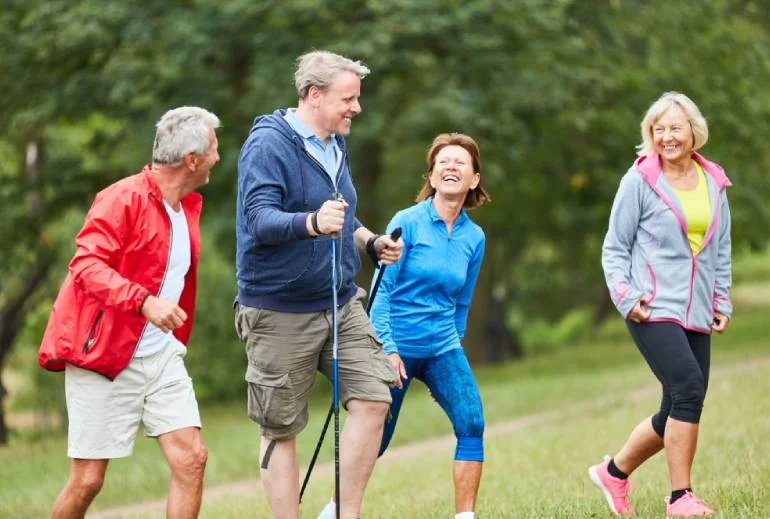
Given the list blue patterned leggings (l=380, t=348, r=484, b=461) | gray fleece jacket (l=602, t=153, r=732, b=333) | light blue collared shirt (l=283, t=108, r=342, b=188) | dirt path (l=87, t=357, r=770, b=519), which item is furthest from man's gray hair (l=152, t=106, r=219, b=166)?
dirt path (l=87, t=357, r=770, b=519)

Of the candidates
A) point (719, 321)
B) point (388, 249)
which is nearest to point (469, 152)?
point (388, 249)

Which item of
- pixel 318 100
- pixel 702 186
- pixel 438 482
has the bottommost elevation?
pixel 438 482

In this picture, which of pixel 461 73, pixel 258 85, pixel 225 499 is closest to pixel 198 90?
pixel 258 85

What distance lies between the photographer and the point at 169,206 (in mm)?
5512

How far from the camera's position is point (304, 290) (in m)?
5.54

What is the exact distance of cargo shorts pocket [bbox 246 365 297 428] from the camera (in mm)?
5562

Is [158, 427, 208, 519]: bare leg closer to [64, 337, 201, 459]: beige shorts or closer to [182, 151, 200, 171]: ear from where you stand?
[64, 337, 201, 459]: beige shorts

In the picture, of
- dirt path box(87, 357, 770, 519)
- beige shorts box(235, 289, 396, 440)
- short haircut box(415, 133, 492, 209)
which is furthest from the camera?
dirt path box(87, 357, 770, 519)

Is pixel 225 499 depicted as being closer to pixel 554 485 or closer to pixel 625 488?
pixel 554 485

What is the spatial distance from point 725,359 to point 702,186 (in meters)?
14.7

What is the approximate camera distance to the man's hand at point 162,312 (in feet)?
16.6

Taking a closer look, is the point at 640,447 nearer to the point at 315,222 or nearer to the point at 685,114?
the point at 685,114

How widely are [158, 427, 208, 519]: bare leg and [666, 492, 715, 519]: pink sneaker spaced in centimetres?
215

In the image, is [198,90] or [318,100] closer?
[318,100]
